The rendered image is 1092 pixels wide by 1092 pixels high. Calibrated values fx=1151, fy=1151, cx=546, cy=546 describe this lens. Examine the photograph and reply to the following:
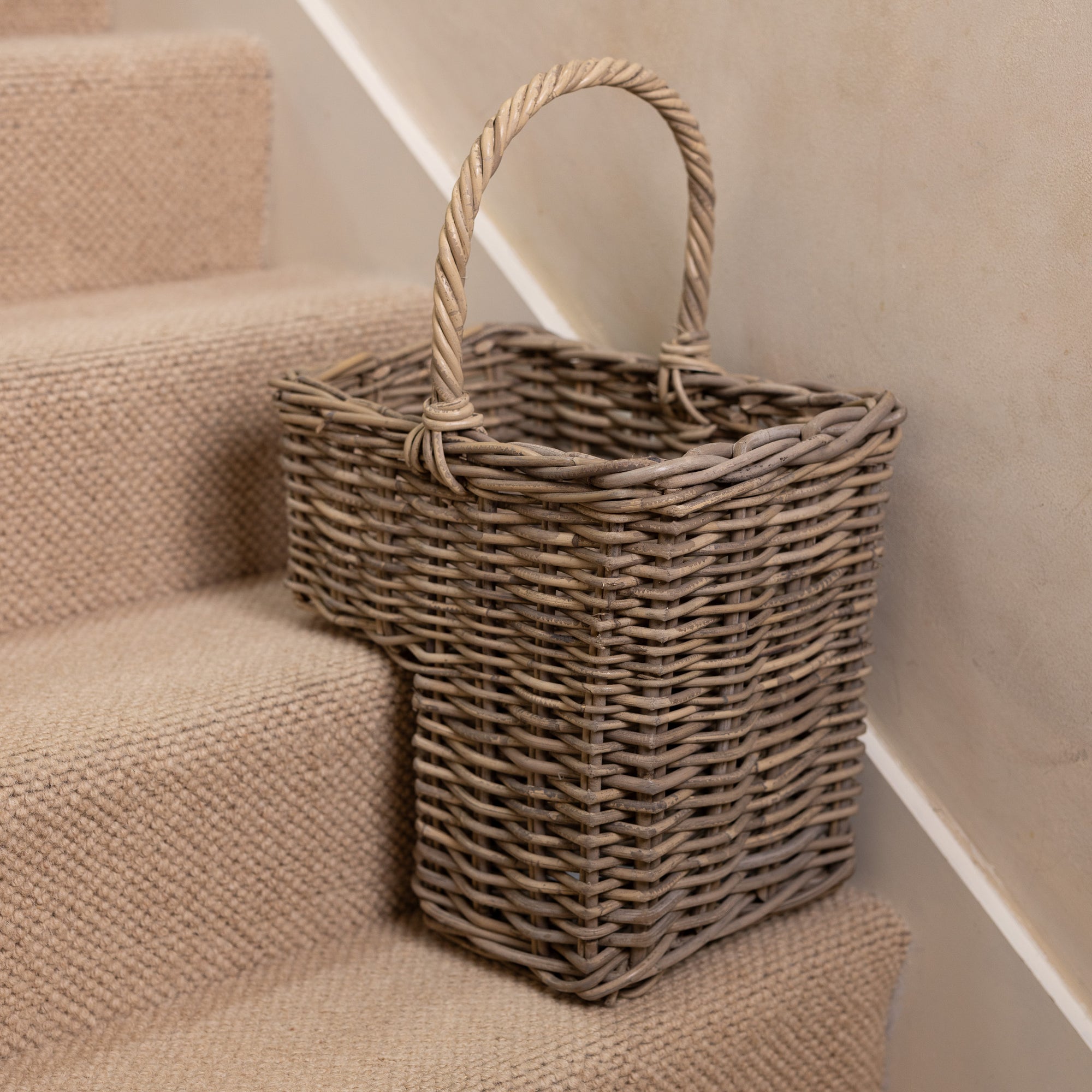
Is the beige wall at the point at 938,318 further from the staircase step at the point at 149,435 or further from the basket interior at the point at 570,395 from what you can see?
the staircase step at the point at 149,435

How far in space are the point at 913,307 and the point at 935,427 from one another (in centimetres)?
8

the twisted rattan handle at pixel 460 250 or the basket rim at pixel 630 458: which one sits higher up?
the twisted rattan handle at pixel 460 250

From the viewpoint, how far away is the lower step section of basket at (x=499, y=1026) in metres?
0.69

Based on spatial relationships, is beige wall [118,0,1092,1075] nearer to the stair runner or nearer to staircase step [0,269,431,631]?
the stair runner

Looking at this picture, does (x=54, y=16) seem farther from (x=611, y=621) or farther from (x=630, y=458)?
(x=611, y=621)

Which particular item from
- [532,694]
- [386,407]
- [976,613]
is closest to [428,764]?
[532,694]

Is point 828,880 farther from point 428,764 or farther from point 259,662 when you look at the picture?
point 259,662

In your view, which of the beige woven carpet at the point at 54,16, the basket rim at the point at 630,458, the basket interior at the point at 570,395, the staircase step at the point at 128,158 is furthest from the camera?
the beige woven carpet at the point at 54,16

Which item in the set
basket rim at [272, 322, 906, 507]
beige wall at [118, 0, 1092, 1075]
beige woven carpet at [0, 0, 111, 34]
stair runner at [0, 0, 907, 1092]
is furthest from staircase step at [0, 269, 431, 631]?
beige woven carpet at [0, 0, 111, 34]

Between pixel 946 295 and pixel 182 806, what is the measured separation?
24.1 inches

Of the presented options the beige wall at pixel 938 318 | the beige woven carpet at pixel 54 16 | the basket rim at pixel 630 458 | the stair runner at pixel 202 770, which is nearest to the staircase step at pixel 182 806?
the stair runner at pixel 202 770

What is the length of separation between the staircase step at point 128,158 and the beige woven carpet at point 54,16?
125 millimetres

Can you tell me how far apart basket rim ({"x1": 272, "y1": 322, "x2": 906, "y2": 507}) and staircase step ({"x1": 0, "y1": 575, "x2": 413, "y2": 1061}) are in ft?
0.62

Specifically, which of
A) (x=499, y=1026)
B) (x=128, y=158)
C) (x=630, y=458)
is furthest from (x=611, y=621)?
(x=128, y=158)
